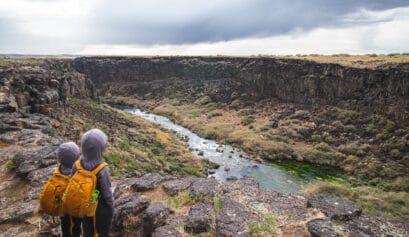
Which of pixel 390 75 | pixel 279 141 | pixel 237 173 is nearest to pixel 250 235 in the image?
pixel 237 173

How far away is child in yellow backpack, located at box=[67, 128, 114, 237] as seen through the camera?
205 inches

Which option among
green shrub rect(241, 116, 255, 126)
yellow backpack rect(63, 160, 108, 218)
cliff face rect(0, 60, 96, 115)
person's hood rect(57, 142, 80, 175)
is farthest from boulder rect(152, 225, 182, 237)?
green shrub rect(241, 116, 255, 126)

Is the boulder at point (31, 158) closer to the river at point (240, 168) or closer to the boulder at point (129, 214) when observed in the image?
the boulder at point (129, 214)

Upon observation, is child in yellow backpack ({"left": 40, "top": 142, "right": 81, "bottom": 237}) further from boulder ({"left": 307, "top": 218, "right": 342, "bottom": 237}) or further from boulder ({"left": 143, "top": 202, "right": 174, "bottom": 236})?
boulder ({"left": 307, "top": 218, "right": 342, "bottom": 237})

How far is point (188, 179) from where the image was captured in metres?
9.63

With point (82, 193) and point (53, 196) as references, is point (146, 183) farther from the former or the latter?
point (82, 193)

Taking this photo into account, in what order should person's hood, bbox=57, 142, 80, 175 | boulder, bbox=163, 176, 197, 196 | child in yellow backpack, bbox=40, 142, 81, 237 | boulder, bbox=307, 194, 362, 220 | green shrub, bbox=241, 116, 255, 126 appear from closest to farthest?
child in yellow backpack, bbox=40, 142, 81, 237 < person's hood, bbox=57, 142, 80, 175 < boulder, bbox=307, 194, 362, 220 < boulder, bbox=163, 176, 197, 196 < green shrub, bbox=241, 116, 255, 126

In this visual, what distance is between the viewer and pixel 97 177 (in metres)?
5.23

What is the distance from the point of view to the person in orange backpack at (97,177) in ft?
17.1

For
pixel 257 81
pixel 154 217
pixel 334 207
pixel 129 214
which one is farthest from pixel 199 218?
pixel 257 81

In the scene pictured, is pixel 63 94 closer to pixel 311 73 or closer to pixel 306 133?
pixel 306 133

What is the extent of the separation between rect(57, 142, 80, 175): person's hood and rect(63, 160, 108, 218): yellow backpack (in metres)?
0.95

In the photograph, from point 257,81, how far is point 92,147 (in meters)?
49.8

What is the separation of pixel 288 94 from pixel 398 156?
68.9 feet
